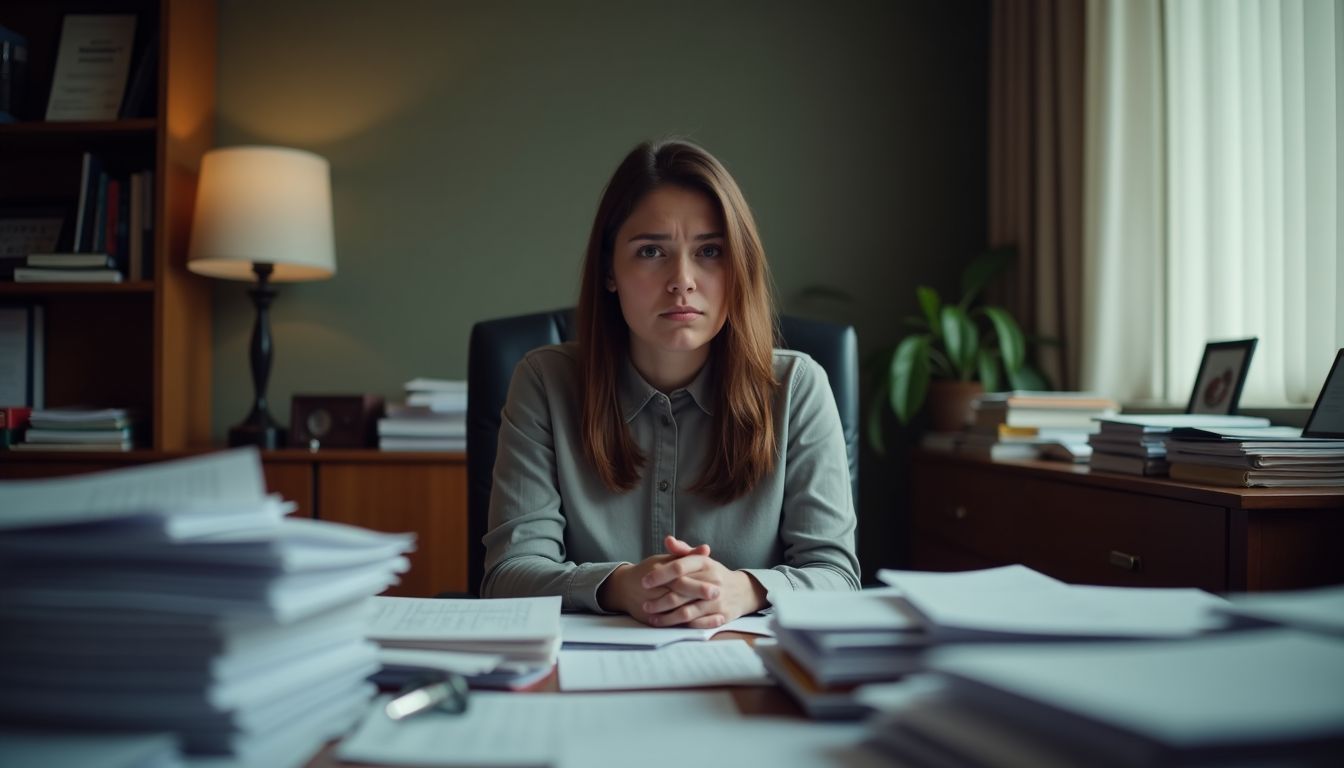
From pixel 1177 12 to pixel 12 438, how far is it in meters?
3.19

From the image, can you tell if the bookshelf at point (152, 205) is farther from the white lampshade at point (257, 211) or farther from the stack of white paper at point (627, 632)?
the stack of white paper at point (627, 632)

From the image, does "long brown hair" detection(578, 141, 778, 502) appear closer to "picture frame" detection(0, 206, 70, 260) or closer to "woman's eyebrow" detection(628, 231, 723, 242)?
"woman's eyebrow" detection(628, 231, 723, 242)

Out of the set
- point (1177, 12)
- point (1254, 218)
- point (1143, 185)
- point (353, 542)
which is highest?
point (1177, 12)

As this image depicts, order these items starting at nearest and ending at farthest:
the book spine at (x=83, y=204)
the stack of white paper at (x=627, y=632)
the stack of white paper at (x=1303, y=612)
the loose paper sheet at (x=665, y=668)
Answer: the stack of white paper at (x=1303, y=612), the loose paper sheet at (x=665, y=668), the stack of white paper at (x=627, y=632), the book spine at (x=83, y=204)

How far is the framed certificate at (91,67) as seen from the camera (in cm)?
252

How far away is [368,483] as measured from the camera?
229 centimetres

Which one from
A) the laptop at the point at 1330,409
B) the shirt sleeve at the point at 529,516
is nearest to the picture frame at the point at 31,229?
the shirt sleeve at the point at 529,516

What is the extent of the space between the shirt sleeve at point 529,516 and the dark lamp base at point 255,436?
1.28 metres

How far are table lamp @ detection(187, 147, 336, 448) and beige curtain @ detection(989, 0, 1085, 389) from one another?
203 centimetres

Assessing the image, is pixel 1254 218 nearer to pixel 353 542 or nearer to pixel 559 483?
pixel 559 483

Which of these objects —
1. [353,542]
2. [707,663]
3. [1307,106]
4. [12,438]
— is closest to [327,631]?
[353,542]

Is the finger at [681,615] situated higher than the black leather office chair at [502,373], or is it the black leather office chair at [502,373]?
the black leather office chair at [502,373]

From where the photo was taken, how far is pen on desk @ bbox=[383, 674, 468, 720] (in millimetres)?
571

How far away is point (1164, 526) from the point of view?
1325 mm
